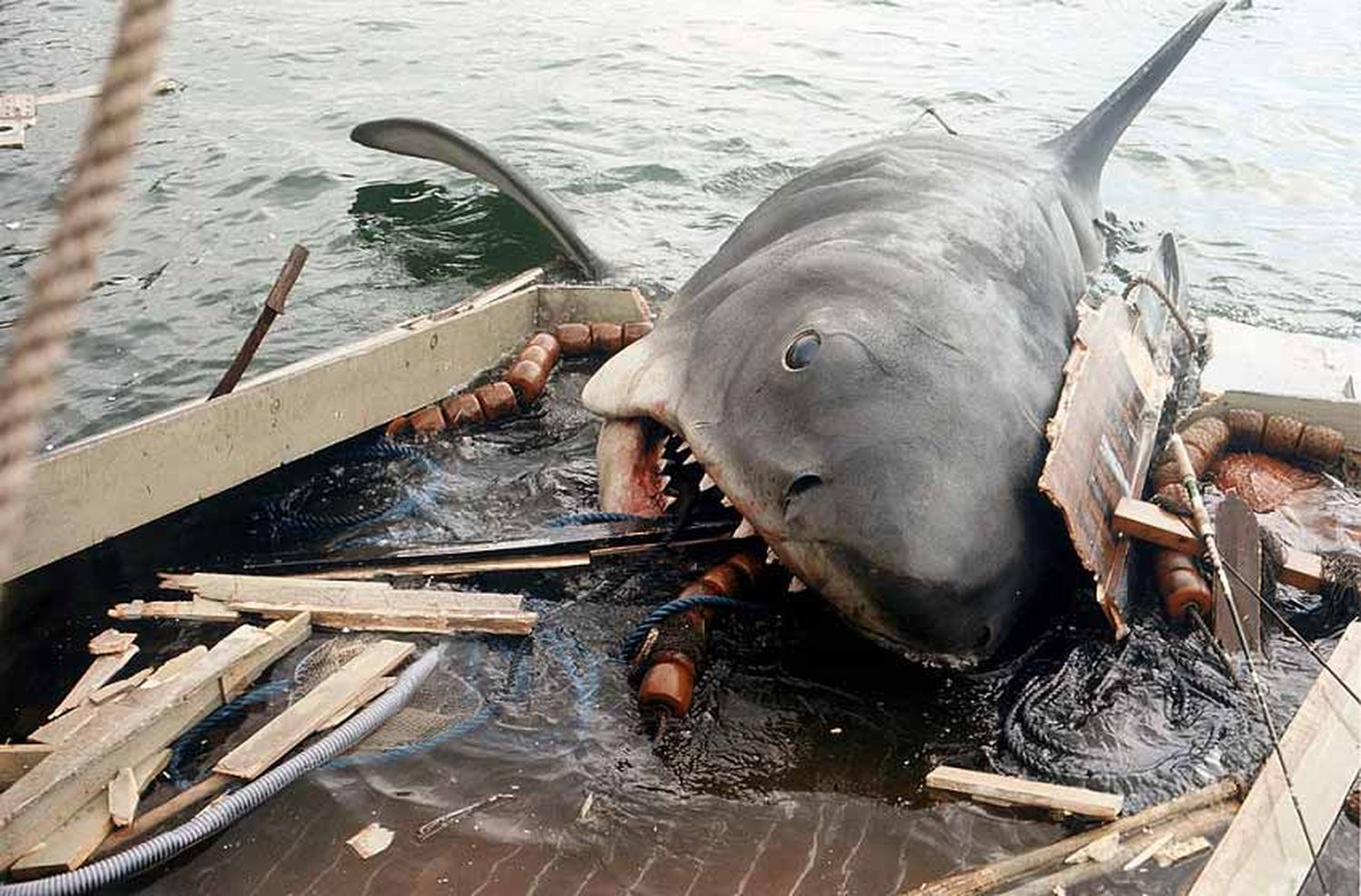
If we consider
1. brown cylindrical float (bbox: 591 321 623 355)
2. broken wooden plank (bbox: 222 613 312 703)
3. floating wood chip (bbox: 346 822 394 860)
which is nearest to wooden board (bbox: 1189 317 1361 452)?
brown cylindrical float (bbox: 591 321 623 355)

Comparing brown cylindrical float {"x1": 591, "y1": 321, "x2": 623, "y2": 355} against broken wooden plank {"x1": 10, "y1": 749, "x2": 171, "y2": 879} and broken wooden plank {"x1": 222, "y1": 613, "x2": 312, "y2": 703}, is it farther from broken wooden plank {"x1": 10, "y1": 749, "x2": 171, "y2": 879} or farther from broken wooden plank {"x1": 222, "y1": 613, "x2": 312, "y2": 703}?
broken wooden plank {"x1": 10, "y1": 749, "x2": 171, "y2": 879}

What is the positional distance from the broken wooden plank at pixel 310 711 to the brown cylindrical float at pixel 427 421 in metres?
2.09

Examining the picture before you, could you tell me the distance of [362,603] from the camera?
17.0 feet

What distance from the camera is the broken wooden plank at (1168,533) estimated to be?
5309 millimetres

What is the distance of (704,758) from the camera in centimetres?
454

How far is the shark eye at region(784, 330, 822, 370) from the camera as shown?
15.9 feet

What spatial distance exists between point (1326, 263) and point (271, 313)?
33.7 feet

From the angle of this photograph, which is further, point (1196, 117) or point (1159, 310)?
point (1196, 117)

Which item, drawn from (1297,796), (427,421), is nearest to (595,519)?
(427,421)

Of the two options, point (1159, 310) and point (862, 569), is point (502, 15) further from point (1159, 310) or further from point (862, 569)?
point (862, 569)

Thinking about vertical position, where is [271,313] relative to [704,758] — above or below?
above

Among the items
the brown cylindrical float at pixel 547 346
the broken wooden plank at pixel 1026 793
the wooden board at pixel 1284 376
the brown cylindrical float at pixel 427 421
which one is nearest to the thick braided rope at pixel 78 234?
the broken wooden plank at pixel 1026 793

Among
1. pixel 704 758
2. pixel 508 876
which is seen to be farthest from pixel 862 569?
pixel 508 876

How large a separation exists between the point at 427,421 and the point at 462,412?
226mm
